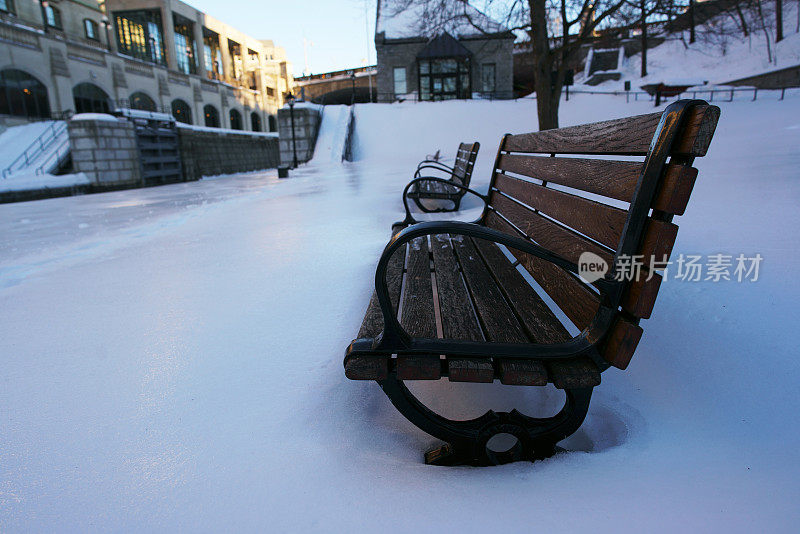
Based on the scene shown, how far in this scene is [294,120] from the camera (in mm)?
20312

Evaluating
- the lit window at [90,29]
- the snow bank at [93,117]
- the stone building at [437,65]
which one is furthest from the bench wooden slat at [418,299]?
the lit window at [90,29]

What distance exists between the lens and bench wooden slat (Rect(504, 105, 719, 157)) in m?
1.08

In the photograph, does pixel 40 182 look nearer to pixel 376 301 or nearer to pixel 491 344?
pixel 376 301

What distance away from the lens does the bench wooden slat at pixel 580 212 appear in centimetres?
138

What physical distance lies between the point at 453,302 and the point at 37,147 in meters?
21.8

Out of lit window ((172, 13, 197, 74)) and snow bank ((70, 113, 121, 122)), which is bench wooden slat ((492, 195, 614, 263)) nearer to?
snow bank ((70, 113, 121, 122))

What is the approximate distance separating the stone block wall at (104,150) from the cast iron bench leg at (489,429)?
16.4 metres

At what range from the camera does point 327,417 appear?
5.65ft

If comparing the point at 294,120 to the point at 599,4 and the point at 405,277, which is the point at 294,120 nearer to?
the point at 599,4

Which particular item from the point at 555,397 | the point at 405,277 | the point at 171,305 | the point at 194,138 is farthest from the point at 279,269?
the point at 194,138

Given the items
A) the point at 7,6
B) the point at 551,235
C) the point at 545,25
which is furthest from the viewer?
the point at 7,6

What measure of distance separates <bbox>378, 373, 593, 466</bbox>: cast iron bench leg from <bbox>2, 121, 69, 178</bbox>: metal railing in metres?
19.1

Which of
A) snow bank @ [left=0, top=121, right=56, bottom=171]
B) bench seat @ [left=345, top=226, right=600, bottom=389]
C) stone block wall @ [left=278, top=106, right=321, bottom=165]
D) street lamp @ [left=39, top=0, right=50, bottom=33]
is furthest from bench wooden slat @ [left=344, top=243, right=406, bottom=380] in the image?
street lamp @ [left=39, top=0, right=50, bottom=33]

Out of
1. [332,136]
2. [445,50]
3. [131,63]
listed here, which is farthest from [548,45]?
[131,63]
